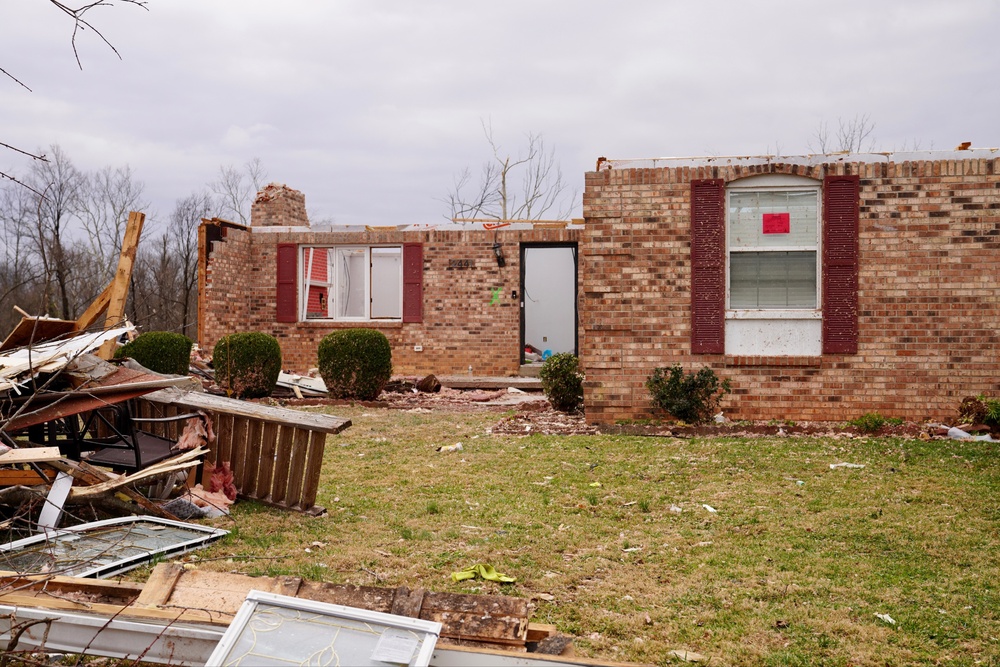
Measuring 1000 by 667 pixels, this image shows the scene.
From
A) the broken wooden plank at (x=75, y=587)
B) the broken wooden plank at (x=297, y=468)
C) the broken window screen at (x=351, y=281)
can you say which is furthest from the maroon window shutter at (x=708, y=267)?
the broken window screen at (x=351, y=281)

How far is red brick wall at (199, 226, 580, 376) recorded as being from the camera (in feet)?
54.0

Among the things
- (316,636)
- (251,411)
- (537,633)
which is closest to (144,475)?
(251,411)

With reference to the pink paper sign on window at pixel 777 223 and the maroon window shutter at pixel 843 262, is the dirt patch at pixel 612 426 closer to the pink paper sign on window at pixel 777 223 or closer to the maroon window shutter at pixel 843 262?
the maroon window shutter at pixel 843 262

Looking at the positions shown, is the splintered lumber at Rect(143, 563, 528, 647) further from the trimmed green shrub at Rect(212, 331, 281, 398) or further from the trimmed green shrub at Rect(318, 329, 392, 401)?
the trimmed green shrub at Rect(212, 331, 281, 398)

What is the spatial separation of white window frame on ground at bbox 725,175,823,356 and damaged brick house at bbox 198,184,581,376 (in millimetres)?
7222

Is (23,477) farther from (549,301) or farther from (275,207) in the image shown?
(549,301)

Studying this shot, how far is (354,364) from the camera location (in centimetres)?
1291

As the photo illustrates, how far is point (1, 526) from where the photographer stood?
403 cm

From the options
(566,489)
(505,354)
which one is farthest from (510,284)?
(566,489)

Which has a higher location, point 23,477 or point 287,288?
point 287,288

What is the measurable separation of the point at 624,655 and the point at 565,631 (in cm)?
33

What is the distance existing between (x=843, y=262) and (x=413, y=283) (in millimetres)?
9308

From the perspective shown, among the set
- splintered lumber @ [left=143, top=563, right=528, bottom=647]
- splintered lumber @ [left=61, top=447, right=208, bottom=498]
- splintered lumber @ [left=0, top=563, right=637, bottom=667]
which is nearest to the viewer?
splintered lumber @ [left=0, top=563, right=637, bottom=667]

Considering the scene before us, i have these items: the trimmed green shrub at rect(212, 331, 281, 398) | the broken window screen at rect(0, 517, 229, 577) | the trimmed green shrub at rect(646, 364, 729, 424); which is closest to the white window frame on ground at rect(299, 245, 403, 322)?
the trimmed green shrub at rect(212, 331, 281, 398)
